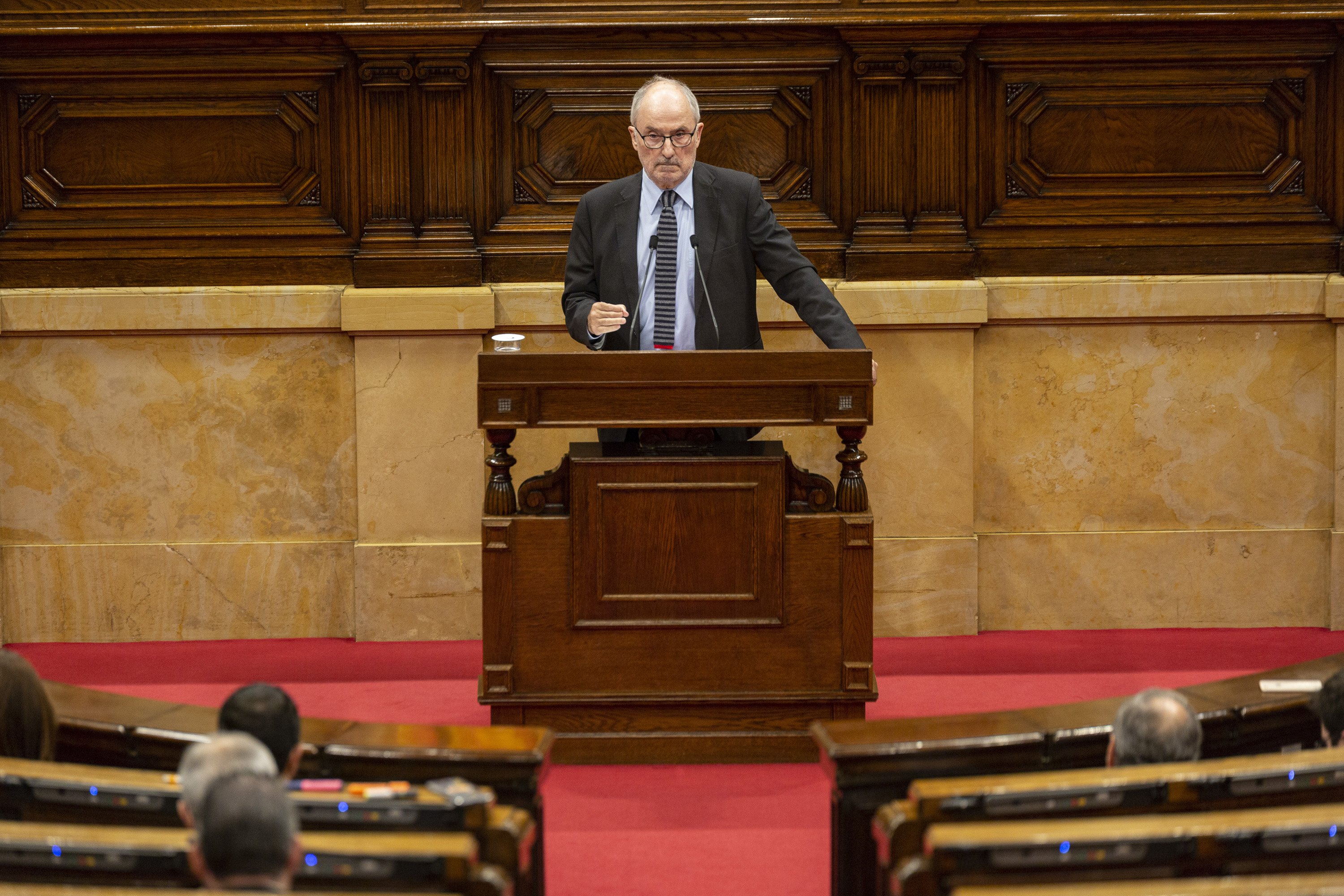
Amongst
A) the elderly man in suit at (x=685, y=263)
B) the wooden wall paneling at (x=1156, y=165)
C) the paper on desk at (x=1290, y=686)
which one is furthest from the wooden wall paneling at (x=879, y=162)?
the paper on desk at (x=1290, y=686)

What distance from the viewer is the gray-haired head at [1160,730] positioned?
243cm

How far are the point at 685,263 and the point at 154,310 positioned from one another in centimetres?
222

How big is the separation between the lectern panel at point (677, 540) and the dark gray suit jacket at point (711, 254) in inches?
21.6

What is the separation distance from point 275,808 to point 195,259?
4.26m

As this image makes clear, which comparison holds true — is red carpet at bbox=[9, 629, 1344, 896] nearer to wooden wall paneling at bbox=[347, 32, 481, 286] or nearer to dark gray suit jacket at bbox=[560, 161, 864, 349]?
dark gray suit jacket at bbox=[560, 161, 864, 349]

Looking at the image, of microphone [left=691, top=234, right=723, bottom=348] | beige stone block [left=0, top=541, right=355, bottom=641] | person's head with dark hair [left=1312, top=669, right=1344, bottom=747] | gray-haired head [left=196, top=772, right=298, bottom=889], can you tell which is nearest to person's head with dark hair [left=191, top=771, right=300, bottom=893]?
gray-haired head [left=196, top=772, right=298, bottom=889]

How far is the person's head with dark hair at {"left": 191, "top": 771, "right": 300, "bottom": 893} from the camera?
1.77m

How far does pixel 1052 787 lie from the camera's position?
233 centimetres

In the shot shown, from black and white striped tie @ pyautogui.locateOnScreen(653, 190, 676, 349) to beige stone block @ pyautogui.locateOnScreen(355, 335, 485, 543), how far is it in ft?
4.27

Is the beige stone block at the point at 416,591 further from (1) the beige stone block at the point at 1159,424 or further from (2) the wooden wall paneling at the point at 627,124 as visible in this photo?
(1) the beige stone block at the point at 1159,424

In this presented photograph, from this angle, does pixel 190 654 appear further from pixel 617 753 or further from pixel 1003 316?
pixel 1003 316

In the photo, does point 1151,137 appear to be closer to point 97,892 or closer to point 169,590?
point 169,590

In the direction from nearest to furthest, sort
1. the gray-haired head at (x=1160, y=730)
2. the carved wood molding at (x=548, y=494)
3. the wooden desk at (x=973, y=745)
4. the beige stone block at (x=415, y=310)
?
the gray-haired head at (x=1160, y=730) → the wooden desk at (x=973, y=745) → the carved wood molding at (x=548, y=494) → the beige stone block at (x=415, y=310)

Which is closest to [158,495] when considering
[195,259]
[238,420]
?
[238,420]
